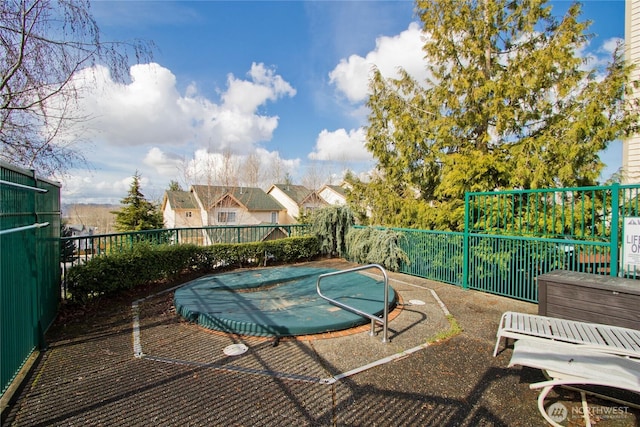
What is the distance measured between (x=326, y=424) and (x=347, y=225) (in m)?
7.91

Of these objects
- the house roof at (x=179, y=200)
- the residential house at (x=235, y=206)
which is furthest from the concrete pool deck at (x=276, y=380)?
the house roof at (x=179, y=200)

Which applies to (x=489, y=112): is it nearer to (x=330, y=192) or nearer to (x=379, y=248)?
(x=379, y=248)

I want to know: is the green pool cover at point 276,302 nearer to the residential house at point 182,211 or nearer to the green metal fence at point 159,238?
the green metal fence at point 159,238

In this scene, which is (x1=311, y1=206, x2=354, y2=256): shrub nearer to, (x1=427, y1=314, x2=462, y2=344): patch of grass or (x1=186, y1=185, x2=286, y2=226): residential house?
(x1=427, y1=314, x2=462, y2=344): patch of grass

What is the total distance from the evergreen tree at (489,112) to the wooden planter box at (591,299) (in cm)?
384

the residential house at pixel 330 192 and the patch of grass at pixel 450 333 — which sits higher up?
the residential house at pixel 330 192

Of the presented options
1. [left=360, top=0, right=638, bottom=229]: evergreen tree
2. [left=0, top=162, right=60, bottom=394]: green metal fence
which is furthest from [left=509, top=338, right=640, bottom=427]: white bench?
[left=360, top=0, right=638, bottom=229]: evergreen tree

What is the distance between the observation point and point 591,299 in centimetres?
341

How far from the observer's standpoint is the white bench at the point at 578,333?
2537 millimetres

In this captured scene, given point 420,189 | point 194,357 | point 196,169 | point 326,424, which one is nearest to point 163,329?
point 194,357

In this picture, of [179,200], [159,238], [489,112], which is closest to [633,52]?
[489,112]

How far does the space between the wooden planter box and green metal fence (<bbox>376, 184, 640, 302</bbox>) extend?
0.99 metres

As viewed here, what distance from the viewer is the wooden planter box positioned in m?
3.18

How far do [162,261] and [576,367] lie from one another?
6.99 meters
